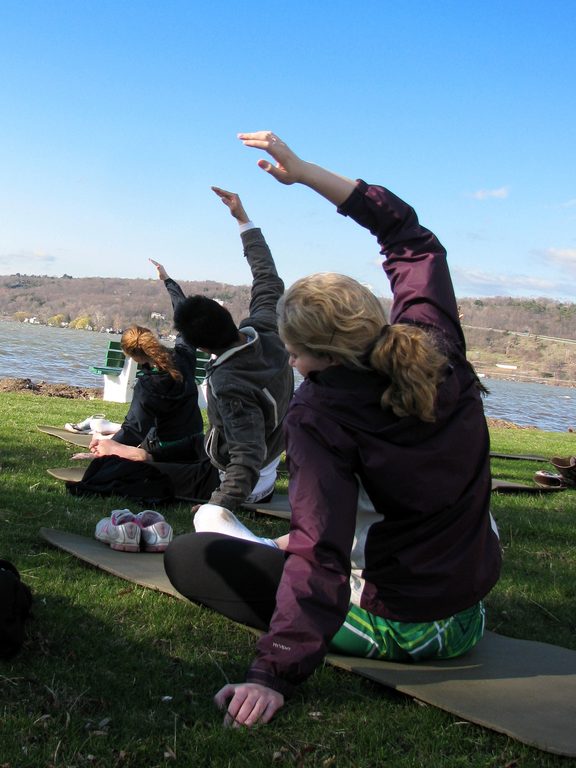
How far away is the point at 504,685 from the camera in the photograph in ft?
8.59

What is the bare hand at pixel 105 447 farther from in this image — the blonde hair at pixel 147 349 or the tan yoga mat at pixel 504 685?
the tan yoga mat at pixel 504 685

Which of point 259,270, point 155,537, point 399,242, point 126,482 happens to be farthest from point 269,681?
point 126,482

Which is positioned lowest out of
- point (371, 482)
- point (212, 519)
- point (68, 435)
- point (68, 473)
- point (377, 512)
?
point (68, 435)

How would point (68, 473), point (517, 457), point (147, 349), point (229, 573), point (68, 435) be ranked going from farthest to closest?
point (517, 457), point (68, 435), point (147, 349), point (68, 473), point (229, 573)

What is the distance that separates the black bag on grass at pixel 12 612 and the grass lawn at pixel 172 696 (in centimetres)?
6

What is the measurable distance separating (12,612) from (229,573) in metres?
0.77

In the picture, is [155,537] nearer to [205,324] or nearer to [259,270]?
[205,324]

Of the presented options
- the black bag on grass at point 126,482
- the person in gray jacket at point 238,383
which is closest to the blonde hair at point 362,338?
the person in gray jacket at point 238,383

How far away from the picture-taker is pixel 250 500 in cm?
566

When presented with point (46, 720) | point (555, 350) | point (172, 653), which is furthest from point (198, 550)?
point (555, 350)

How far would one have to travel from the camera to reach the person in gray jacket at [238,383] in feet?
15.0

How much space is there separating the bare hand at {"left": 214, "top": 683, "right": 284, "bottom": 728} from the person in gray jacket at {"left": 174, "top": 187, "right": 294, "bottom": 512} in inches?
84.2

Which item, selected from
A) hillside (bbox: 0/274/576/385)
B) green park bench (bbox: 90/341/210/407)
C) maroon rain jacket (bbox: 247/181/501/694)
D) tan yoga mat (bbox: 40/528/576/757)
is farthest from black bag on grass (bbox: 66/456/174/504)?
hillside (bbox: 0/274/576/385)

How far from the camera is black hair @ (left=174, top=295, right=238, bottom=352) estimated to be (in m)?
4.80
